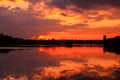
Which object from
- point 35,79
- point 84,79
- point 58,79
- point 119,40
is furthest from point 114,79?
point 119,40

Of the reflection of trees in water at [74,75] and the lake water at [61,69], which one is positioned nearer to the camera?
the reflection of trees in water at [74,75]

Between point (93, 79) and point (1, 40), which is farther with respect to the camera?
point (1, 40)

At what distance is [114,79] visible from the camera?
25.2m

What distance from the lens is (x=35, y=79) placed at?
→ 2578 centimetres

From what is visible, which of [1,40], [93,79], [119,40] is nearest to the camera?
[93,79]

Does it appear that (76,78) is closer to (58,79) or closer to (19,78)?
(58,79)

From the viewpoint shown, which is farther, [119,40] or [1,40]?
[1,40]

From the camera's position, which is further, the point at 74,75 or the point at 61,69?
the point at 61,69

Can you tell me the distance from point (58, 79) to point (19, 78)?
362 centimetres

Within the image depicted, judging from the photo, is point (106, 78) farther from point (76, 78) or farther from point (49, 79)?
point (49, 79)

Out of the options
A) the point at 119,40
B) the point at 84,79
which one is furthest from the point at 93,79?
the point at 119,40

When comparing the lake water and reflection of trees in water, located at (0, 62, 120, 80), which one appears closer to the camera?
reflection of trees in water, located at (0, 62, 120, 80)

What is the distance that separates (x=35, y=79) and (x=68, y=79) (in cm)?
294

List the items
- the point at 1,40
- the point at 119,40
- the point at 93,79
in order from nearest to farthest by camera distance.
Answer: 1. the point at 93,79
2. the point at 119,40
3. the point at 1,40
